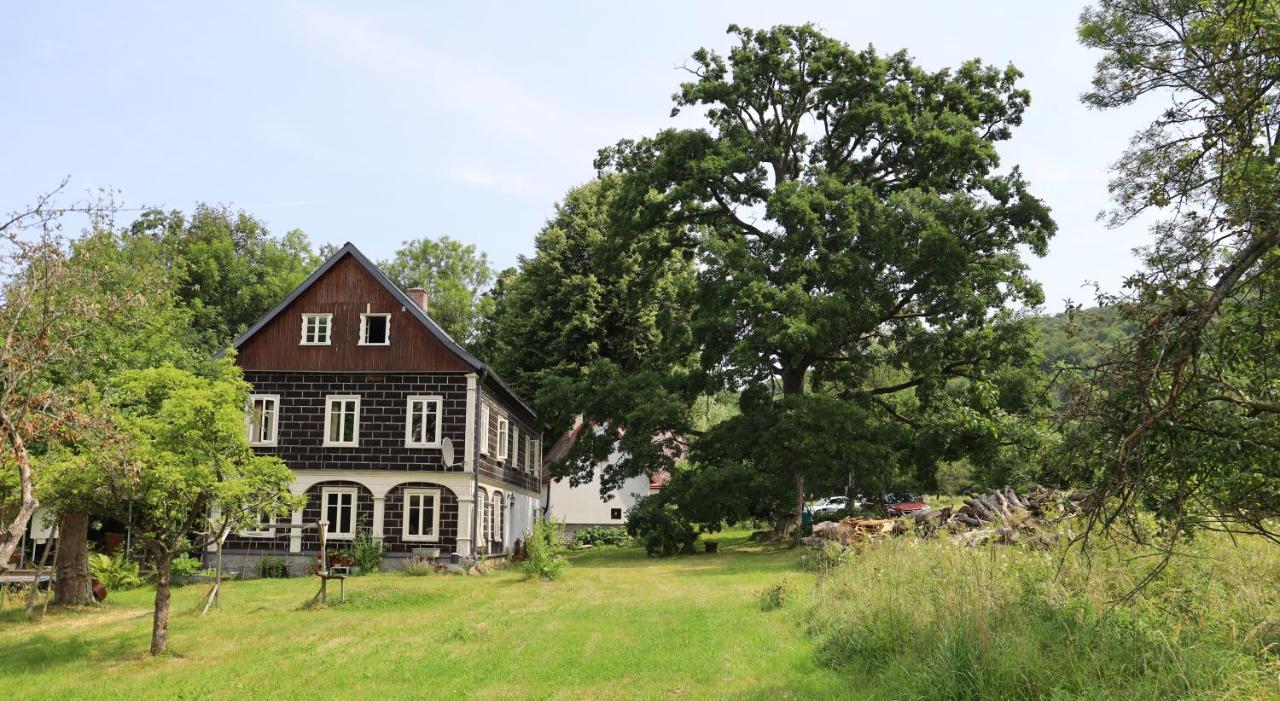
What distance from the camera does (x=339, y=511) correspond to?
93.5 ft

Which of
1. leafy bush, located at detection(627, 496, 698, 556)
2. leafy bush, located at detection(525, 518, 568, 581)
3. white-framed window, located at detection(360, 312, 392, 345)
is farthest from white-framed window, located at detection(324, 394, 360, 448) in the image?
leafy bush, located at detection(627, 496, 698, 556)

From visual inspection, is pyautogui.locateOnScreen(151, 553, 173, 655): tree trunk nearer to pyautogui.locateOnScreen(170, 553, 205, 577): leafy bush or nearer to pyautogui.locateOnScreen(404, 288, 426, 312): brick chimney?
pyautogui.locateOnScreen(170, 553, 205, 577): leafy bush

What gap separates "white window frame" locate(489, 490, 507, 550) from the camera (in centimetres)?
3159

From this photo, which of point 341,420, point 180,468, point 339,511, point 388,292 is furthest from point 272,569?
point 180,468

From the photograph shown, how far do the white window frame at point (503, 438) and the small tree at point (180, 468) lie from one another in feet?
54.5

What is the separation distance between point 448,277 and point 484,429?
36.1m

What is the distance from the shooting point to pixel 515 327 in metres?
42.4

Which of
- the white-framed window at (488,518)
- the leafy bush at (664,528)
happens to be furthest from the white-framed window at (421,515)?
the leafy bush at (664,528)

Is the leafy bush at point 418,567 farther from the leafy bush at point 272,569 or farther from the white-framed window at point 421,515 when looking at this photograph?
the leafy bush at point 272,569

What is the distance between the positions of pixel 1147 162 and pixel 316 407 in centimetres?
2548

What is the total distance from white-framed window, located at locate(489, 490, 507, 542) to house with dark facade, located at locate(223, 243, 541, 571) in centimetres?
163

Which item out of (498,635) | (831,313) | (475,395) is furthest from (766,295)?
(498,635)

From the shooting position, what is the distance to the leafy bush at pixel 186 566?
2539 centimetres

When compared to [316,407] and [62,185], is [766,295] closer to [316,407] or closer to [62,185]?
[316,407]
